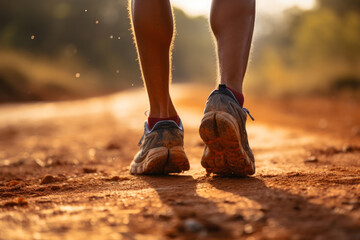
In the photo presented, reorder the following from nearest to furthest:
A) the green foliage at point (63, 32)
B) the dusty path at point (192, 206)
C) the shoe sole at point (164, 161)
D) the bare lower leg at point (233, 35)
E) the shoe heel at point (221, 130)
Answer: the dusty path at point (192, 206) → the shoe heel at point (221, 130) → the bare lower leg at point (233, 35) → the shoe sole at point (164, 161) → the green foliage at point (63, 32)

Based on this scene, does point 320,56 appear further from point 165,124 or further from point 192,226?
point 192,226

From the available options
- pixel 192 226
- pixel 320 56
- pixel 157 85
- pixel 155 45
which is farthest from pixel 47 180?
pixel 320 56

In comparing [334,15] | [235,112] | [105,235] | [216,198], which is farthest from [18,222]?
[334,15]

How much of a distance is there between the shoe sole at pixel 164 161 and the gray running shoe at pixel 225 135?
18 cm

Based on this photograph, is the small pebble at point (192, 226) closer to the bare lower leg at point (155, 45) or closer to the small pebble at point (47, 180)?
the bare lower leg at point (155, 45)

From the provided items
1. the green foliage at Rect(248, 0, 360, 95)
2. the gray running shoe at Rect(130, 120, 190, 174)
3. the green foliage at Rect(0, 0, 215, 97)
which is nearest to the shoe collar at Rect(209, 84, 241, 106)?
the gray running shoe at Rect(130, 120, 190, 174)

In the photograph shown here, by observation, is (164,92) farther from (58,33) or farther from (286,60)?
(58,33)

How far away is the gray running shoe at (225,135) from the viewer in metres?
1.38

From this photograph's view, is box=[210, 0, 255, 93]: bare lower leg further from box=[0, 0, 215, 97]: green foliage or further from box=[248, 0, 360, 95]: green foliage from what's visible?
box=[248, 0, 360, 95]: green foliage

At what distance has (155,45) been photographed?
1694 millimetres

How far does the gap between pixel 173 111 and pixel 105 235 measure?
1041 mm

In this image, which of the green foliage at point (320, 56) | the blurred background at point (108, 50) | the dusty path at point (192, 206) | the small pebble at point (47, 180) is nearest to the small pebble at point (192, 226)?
the dusty path at point (192, 206)

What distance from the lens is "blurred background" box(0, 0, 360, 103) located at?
13086mm

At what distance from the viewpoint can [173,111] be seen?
71.5 inches
